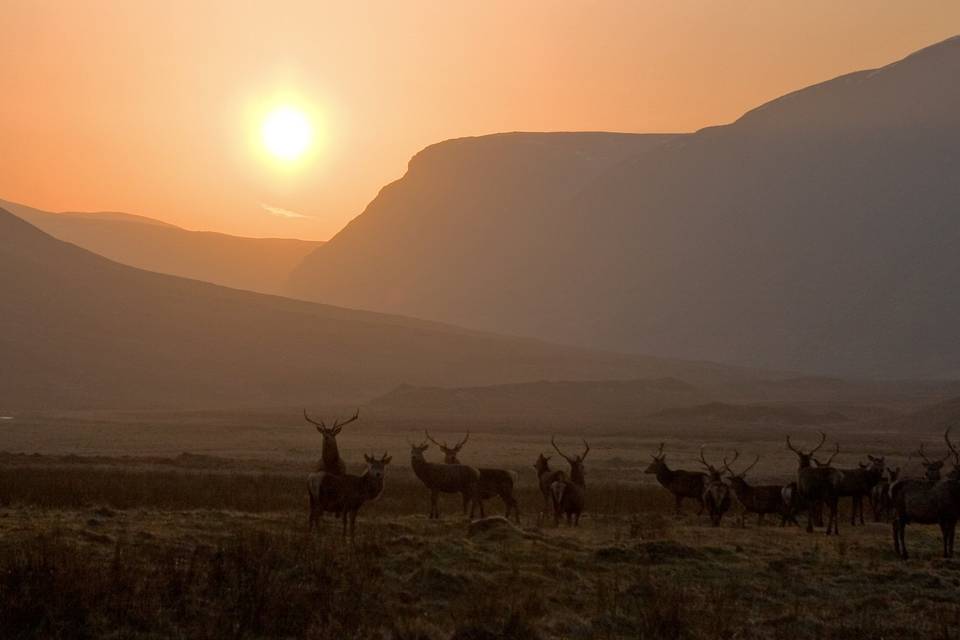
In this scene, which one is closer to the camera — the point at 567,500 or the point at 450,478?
the point at 567,500

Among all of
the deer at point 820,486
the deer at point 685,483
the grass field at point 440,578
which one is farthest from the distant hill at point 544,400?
the grass field at point 440,578

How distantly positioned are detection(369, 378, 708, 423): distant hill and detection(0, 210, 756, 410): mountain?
21.4 metres

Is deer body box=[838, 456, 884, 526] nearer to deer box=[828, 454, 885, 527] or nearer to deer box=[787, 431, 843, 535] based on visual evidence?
deer box=[828, 454, 885, 527]

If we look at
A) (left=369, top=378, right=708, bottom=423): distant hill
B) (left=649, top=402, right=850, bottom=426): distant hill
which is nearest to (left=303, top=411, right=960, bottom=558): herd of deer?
(left=649, top=402, right=850, bottom=426): distant hill

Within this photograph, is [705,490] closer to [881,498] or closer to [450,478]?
[881,498]

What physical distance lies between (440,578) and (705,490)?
12407 mm

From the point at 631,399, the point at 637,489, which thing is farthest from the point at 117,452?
the point at 631,399

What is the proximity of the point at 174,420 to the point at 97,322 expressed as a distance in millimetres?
65062

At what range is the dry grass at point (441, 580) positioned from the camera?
1352 centimetres

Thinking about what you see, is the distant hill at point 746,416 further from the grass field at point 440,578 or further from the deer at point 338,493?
the deer at point 338,493

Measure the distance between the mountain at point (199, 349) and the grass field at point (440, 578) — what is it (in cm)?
9434

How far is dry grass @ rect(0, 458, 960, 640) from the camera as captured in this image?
532 inches

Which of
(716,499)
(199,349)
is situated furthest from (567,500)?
(199,349)

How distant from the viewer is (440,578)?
1639cm
